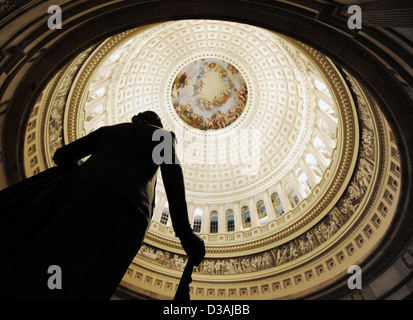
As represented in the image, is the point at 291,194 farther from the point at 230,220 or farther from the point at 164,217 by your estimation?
the point at 164,217

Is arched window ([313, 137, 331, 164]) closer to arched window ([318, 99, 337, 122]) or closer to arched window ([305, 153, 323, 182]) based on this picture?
arched window ([305, 153, 323, 182])

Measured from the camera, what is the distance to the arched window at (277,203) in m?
19.9

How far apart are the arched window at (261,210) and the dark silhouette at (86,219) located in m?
18.5

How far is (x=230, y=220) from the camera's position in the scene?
71.3 feet

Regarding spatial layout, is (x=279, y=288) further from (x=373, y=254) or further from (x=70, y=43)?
(x=70, y=43)

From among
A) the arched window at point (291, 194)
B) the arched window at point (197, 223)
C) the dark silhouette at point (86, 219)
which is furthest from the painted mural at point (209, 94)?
the dark silhouette at point (86, 219)

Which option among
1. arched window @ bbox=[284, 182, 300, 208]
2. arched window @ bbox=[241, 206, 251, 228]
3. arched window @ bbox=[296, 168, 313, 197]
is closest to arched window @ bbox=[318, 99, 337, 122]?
arched window @ bbox=[296, 168, 313, 197]

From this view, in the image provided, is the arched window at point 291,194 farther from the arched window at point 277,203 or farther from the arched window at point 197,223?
the arched window at point 197,223

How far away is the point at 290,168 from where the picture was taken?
21516 millimetres

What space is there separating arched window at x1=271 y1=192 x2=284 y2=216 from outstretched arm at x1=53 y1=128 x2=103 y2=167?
17905 mm

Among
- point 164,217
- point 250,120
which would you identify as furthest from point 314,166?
point 164,217

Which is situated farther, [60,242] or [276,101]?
[276,101]

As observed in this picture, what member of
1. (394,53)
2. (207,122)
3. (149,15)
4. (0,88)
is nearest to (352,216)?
(394,53)
